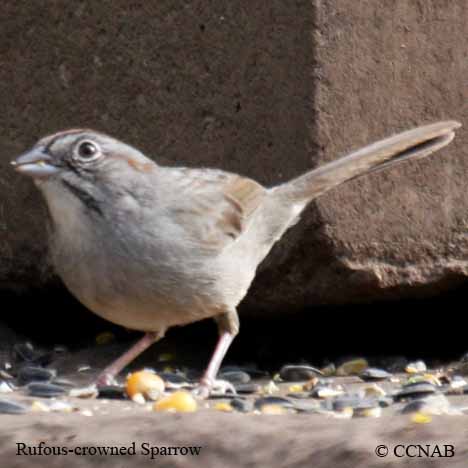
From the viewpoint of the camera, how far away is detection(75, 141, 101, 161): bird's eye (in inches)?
215

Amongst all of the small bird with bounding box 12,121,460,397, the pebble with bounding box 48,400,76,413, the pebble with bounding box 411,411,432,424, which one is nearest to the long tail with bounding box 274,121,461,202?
the small bird with bounding box 12,121,460,397

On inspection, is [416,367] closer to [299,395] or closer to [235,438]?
[299,395]

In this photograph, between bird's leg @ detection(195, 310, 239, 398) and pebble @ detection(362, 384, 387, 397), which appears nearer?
pebble @ detection(362, 384, 387, 397)

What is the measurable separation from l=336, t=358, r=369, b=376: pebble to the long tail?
0.83 m

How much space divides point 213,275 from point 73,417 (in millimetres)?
1294

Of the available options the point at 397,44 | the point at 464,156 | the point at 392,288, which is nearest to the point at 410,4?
the point at 397,44

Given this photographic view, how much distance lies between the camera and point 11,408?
4.75m

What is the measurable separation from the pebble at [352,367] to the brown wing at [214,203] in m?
0.79

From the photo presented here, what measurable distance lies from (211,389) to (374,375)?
86 cm

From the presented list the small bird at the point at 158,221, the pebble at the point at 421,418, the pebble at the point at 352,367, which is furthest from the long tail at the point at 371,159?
the pebble at the point at 421,418

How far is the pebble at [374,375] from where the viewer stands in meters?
6.06

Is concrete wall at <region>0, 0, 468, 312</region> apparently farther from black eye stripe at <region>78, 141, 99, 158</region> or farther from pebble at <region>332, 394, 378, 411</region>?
pebble at <region>332, 394, 378, 411</region>

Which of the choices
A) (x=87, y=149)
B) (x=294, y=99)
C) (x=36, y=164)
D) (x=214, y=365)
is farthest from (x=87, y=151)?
(x=214, y=365)

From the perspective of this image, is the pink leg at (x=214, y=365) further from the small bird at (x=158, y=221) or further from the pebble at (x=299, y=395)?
the pebble at (x=299, y=395)
